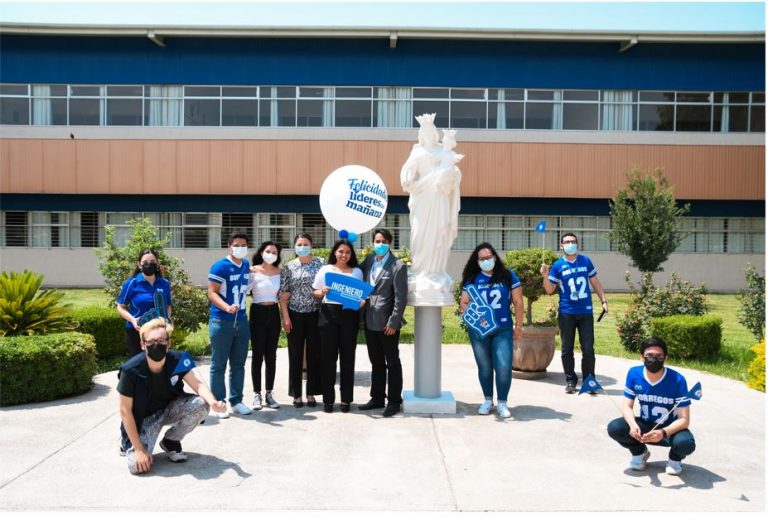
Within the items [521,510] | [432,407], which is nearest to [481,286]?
[432,407]

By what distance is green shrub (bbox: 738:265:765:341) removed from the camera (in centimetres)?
1084

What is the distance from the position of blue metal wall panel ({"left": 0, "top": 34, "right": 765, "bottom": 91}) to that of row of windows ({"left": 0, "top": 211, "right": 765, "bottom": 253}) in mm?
4734

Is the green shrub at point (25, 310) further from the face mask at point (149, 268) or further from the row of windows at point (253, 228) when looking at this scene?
the row of windows at point (253, 228)

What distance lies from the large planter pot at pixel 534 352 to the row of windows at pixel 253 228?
1606 centimetres

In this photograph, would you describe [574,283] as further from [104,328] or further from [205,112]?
[205,112]

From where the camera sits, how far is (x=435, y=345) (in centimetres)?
746

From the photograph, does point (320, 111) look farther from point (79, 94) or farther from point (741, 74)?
point (741, 74)

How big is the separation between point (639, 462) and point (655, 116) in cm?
2239

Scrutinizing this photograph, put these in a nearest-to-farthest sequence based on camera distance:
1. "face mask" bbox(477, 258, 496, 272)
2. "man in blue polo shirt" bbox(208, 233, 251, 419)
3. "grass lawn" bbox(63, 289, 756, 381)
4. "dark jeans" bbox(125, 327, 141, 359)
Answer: "man in blue polo shirt" bbox(208, 233, 251, 419) < "face mask" bbox(477, 258, 496, 272) < "dark jeans" bbox(125, 327, 141, 359) < "grass lawn" bbox(63, 289, 756, 381)

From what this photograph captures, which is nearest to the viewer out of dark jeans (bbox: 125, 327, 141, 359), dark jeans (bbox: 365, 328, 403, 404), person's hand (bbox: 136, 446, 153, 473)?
person's hand (bbox: 136, 446, 153, 473)

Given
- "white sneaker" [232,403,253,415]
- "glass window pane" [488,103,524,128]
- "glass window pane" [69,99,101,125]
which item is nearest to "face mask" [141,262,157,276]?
"white sneaker" [232,403,253,415]

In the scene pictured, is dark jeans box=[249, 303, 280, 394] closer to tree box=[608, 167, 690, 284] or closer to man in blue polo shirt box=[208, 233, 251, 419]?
man in blue polo shirt box=[208, 233, 251, 419]

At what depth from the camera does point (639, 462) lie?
5.41m

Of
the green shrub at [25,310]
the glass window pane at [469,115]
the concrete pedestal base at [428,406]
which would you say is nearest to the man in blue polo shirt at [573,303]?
the concrete pedestal base at [428,406]
